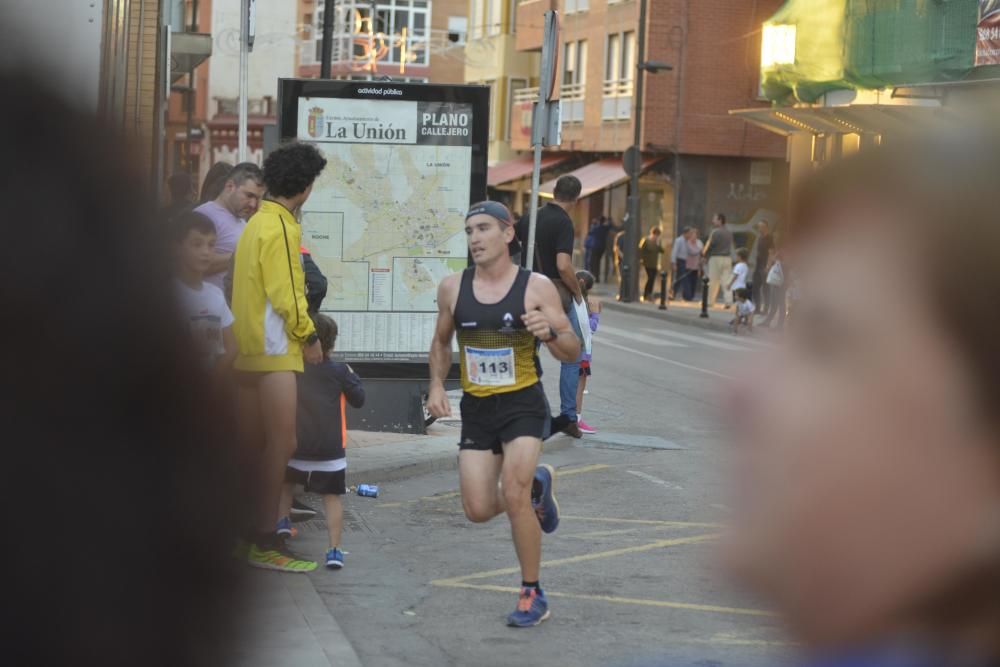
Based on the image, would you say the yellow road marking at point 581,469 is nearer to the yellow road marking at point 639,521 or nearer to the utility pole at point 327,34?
the yellow road marking at point 639,521

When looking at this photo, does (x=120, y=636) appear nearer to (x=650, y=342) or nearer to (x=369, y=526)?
(x=369, y=526)

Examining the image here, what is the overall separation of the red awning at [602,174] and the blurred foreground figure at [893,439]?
41.5 m

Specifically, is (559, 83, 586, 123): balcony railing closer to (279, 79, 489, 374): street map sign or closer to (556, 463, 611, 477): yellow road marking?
(279, 79, 489, 374): street map sign

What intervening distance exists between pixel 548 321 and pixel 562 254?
17.0 ft

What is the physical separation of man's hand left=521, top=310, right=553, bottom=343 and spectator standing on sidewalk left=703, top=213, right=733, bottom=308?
1084 inches

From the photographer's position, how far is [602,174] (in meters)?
47.1

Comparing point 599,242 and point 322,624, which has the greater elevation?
point 599,242

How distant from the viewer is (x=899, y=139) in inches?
41.3

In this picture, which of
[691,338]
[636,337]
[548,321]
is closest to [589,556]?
[548,321]

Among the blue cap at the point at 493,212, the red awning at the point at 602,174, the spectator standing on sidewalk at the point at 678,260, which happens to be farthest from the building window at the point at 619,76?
the blue cap at the point at 493,212

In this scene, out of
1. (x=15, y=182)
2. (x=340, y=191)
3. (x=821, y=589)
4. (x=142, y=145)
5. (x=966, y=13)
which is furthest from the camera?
(x=966, y=13)

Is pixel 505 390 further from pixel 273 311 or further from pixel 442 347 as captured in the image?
pixel 273 311

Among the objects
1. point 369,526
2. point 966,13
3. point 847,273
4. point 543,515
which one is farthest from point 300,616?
point 966,13

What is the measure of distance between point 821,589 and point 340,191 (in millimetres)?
11355
